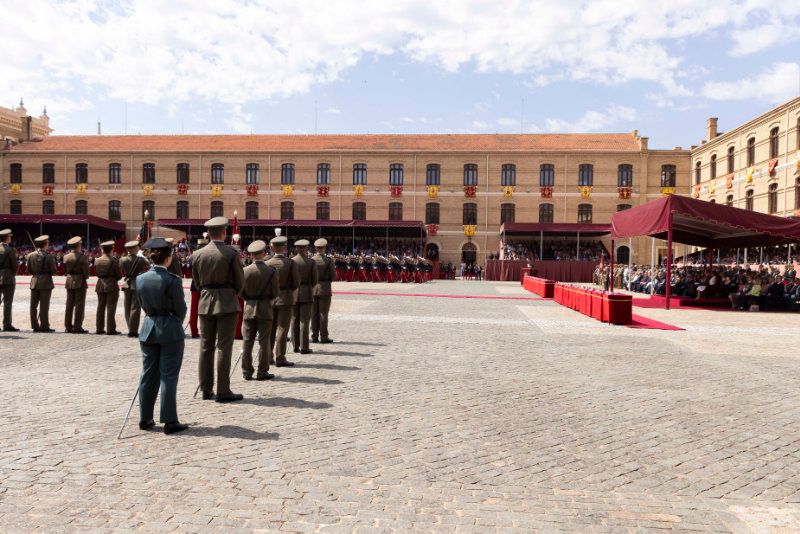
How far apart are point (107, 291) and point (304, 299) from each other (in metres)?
4.26

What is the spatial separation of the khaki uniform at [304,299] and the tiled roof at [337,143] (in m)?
36.9

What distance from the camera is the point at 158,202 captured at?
1806 inches

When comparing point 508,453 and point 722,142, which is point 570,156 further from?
point 508,453

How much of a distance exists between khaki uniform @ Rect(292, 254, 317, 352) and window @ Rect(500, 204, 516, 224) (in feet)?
121

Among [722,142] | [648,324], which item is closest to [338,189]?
[722,142]

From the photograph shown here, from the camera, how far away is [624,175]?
43.4 m

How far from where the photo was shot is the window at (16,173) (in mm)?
46438

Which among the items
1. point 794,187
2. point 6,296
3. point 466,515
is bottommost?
point 466,515

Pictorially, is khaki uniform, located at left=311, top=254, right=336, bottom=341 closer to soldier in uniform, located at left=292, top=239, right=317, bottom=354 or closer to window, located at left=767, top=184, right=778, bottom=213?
soldier in uniform, located at left=292, top=239, right=317, bottom=354

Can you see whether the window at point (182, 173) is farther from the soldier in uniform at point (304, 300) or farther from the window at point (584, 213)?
the soldier in uniform at point (304, 300)

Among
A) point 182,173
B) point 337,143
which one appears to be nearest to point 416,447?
point 337,143

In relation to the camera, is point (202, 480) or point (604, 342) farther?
point (604, 342)

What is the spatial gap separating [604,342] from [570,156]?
35.9 metres

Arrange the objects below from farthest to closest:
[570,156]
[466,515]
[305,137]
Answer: [305,137] < [570,156] < [466,515]
